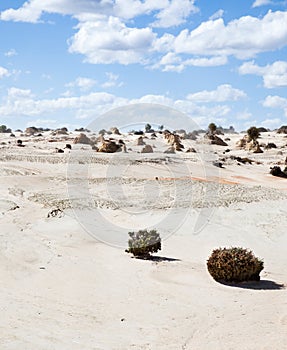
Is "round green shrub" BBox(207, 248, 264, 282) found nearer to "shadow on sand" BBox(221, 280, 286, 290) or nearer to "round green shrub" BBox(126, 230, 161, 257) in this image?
"shadow on sand" BBox(221, 280, 286, 290)

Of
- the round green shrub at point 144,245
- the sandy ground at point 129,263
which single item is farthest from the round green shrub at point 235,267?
the round green shrub at point 144,245

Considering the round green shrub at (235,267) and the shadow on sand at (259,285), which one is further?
the round green shrub at (235,267)

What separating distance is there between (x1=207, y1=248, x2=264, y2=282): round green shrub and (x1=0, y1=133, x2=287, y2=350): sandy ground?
341mm

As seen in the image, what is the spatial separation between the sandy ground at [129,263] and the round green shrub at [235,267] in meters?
0.34

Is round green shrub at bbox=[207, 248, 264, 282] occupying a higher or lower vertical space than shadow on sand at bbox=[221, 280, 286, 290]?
higher

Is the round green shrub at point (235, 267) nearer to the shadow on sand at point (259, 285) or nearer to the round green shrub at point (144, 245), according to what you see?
the shadow on sand at point (259, 285)

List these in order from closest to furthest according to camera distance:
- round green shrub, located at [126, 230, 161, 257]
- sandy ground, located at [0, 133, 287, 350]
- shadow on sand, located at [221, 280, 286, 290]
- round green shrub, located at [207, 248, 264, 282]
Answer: sandy ground, located at [0, 133, 287, 350], shadow on sand, located at [221, 280, 286, 290], round green shrub, located at [207, 248, 264, 282], round green shrub, located at [126, 230, 161, 257]

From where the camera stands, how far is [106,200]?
2544 cm

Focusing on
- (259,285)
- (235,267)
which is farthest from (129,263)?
(259,285)

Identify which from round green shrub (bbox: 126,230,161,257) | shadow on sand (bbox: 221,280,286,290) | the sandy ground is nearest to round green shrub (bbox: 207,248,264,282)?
shadow on sand (bbox: 221,280,286,290)

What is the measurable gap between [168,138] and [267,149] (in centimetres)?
1117

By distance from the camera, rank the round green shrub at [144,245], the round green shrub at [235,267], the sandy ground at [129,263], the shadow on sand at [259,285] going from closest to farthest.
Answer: the sandy ground at [129,263], the shadow on sand at [259,285], the round green shrub at [235,267], the round green shrub at [144,245]

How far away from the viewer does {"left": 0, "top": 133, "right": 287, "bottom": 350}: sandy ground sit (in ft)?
31.4

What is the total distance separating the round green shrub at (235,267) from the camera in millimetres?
13203
